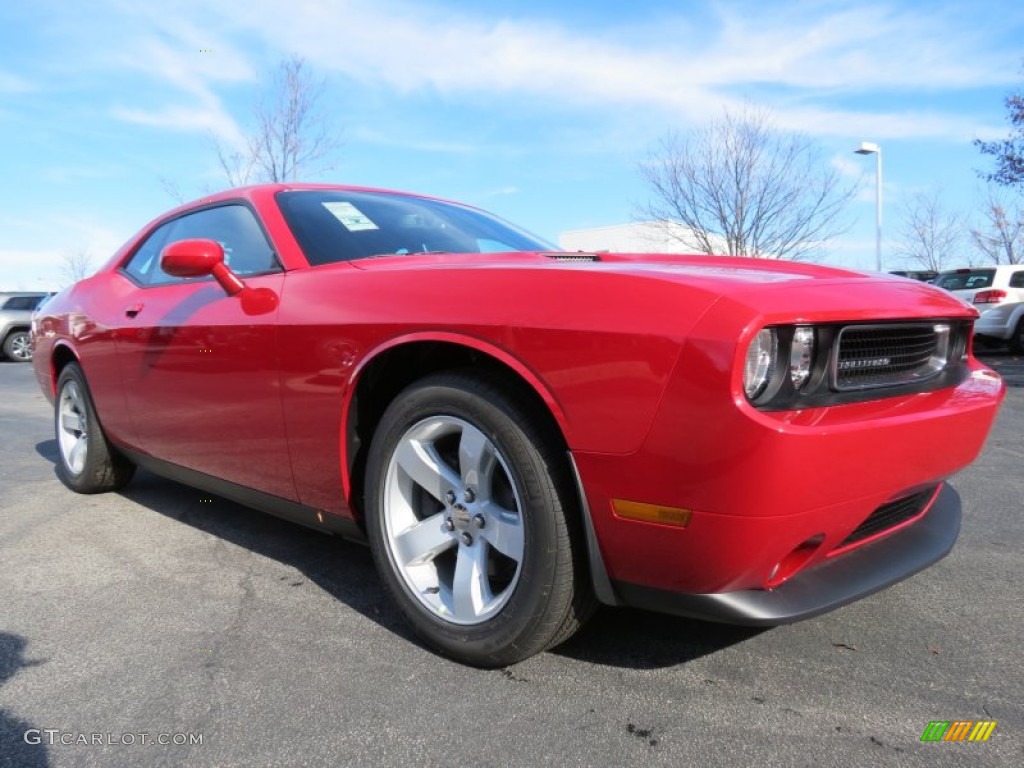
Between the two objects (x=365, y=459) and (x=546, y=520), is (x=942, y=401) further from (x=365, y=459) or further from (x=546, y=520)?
(x=365, y=459)

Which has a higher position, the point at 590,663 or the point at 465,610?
the point at 465,610

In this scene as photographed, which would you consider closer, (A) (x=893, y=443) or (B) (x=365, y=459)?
(A) (x=893, y=443)

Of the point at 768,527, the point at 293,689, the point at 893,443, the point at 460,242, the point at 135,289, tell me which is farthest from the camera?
the point at 135,289

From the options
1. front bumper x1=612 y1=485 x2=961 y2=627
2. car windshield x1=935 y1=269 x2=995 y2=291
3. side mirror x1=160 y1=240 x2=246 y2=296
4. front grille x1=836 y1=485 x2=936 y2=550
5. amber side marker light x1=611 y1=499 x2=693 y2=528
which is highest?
side mirror x1=160 y1=240 x2=246 y2=296

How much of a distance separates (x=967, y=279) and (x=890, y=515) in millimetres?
13027

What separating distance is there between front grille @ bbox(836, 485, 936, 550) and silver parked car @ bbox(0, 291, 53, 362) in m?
19.1

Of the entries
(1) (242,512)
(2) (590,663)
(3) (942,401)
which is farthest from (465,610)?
(1) (242,512)

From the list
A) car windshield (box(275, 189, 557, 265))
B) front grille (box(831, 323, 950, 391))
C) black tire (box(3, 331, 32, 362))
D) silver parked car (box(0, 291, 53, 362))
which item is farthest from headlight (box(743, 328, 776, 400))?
black tire (box(3, 331, 32, 362))

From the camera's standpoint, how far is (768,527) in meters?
1.69

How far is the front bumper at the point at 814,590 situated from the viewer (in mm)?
1782

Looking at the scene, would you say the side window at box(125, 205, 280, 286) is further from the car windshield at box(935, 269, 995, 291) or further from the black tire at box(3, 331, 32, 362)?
the black tire at box(3, 331, 32, 362)

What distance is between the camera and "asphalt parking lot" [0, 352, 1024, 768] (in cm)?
180

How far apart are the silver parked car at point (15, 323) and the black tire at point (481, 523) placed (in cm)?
1819

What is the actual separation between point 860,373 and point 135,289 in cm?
321
